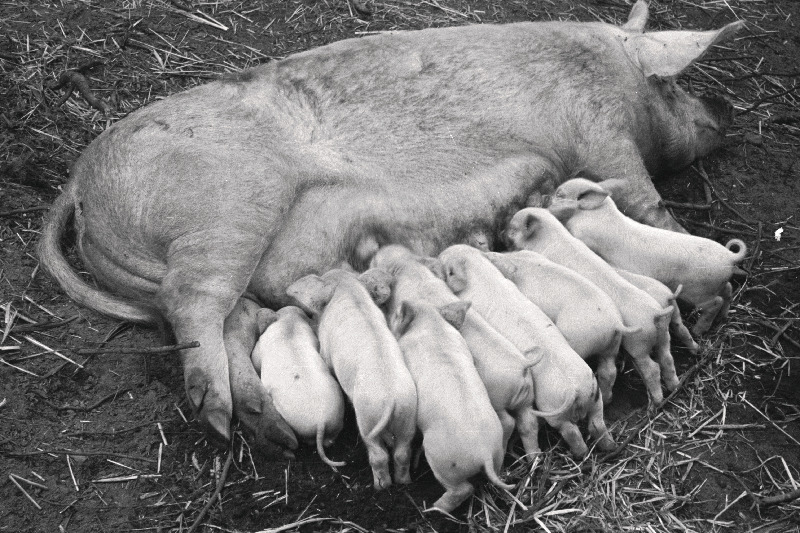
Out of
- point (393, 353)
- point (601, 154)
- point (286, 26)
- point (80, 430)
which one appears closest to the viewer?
point (393, 353)

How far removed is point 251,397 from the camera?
367 centimetres

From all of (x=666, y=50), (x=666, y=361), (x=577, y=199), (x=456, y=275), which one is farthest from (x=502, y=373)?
(x=666, y=50)

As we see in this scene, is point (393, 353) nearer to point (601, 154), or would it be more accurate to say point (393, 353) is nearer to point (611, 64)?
point (601, 154)

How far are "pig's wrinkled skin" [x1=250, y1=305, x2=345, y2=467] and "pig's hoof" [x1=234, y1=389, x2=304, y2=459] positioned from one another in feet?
0.10

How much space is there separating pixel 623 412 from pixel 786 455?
0.66 m

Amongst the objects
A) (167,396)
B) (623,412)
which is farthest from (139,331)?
(623,412)

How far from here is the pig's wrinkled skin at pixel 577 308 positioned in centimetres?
363

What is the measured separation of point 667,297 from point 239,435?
1.85m

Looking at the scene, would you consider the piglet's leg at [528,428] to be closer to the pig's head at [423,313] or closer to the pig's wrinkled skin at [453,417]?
the pig's wrinkled skin at [453,417]

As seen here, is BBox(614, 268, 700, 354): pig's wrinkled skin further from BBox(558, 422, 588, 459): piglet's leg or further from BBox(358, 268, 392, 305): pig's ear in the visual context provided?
BBox(358, 268, 392, 305): pig's ear

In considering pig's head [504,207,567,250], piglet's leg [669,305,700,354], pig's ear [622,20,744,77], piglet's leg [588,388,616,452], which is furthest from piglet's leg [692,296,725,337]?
pig's ear [622,20,744,77]

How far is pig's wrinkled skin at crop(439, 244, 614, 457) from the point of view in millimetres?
3451

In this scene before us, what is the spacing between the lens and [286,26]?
19.6ft

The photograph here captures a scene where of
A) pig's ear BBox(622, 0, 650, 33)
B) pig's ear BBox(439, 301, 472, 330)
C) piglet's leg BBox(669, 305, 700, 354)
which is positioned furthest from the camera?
pig's ear BBox(622, 0, 650, 33)
